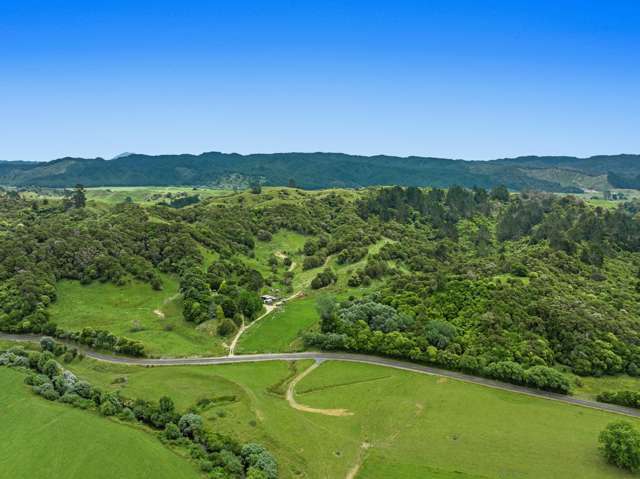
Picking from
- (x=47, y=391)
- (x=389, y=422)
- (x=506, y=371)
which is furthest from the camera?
(x=506, y=371)

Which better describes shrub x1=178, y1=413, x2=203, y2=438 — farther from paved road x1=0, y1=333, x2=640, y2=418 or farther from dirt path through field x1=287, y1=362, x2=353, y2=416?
paved road x1=0, y1=333, x2=640, y2=418

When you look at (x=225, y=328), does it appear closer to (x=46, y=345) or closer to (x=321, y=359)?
(x=321, y=359)

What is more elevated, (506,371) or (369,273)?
(369,273)

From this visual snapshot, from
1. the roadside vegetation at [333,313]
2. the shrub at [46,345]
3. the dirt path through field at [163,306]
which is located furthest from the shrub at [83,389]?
the dirt path through field at [163,306]

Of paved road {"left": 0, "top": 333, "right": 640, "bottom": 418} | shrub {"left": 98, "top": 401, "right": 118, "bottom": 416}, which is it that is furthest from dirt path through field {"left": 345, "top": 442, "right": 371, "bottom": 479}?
shrub {"left": 98, "top": 401, "right": 118, "bottom": 416}

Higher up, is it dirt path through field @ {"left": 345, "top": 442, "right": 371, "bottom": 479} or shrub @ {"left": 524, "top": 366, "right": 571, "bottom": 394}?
shrub @ {"left": 524, "top": 366, "right": 571, "bottom": 394}

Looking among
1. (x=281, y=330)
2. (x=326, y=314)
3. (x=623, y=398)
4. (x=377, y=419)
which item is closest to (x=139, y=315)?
(x=281, y=330)

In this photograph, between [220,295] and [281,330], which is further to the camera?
[220,295]

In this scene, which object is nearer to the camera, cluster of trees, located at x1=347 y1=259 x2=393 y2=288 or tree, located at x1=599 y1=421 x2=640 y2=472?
tree, located at x1=599 y1=421 x2=640 y2=472

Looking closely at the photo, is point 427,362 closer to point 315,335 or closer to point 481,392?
point 481,392
